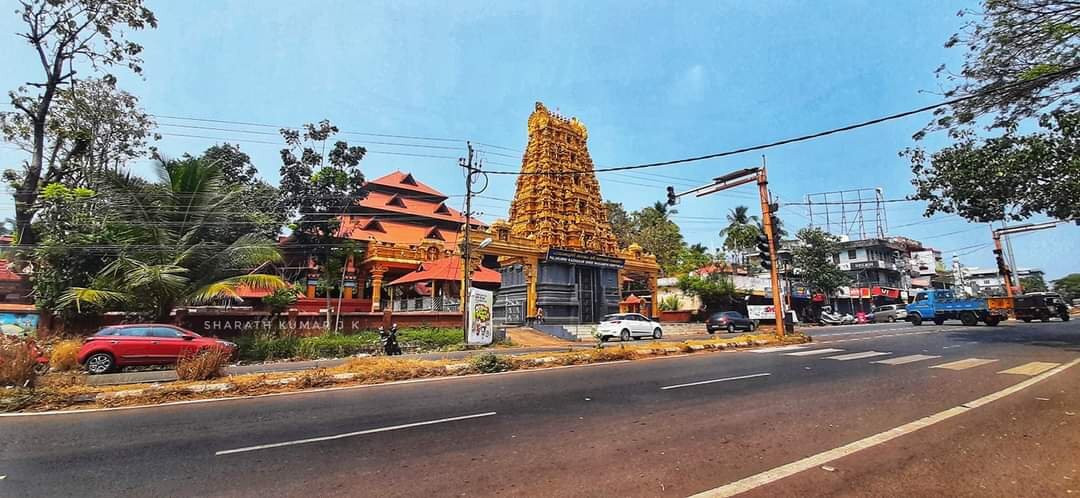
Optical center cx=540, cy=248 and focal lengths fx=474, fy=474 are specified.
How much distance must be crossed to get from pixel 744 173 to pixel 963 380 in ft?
39.2

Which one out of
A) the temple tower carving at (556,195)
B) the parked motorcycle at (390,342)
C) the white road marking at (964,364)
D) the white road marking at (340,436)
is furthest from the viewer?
the temple tower carving at (556,195)

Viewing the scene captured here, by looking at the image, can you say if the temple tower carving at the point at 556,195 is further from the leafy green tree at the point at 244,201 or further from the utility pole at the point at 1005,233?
the utility pole at the point at 1005,233

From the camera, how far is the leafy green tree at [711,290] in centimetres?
4034

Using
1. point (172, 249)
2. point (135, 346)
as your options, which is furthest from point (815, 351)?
point (172, 249)

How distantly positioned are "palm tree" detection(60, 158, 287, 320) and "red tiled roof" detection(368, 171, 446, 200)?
2784 cm

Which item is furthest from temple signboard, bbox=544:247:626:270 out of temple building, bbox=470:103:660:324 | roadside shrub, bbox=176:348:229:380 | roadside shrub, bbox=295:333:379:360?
roadside shrub, bbox=176:348:229:380

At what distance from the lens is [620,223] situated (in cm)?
5981

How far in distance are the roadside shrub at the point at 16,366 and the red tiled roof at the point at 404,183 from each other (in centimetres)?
3839

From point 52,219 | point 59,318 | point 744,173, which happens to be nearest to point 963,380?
point 744,173

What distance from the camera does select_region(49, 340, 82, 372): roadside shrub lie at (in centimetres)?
Answer: 1318

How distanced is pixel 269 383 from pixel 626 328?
62.1ft

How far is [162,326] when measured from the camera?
14.5m

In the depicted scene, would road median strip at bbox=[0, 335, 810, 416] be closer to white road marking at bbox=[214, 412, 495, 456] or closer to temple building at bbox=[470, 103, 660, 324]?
white road marking at bbox=[214, 412, 495, 456]

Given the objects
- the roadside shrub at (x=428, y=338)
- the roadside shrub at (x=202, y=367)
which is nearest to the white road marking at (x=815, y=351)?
the roadside shrub at (x=428, y=338)
